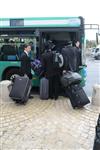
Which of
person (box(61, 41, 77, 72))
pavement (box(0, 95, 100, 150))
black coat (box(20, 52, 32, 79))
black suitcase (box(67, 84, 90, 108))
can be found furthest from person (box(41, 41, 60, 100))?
black suitcase (box(67, 84, 90, 108))

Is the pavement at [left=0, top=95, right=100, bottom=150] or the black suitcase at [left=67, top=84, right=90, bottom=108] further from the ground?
the black suitcase at [left=67, top=84, right=90, bottom=108]

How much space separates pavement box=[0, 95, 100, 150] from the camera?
6.40m

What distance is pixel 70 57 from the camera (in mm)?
10414

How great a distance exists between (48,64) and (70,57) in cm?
73

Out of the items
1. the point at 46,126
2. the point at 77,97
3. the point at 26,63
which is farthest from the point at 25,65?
the point at 46,126

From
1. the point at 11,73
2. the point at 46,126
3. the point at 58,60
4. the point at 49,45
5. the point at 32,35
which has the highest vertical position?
the point at 32,35

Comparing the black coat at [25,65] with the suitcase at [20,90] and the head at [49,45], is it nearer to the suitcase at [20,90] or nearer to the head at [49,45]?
the suitcase at [20,90]

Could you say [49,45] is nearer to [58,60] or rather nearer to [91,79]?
[58,60]

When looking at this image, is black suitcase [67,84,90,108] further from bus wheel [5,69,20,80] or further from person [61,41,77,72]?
bus wheel [5,69,20,80]

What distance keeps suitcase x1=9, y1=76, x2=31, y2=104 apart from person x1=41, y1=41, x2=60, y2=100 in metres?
1.00

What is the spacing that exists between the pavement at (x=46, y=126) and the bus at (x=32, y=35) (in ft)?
7.83

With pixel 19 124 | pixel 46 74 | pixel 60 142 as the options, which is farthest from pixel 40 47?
pixel 60 142

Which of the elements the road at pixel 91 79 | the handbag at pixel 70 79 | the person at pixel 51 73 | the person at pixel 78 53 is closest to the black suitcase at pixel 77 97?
the handbag at pixel 70 79

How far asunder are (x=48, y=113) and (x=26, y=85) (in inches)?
53.1
